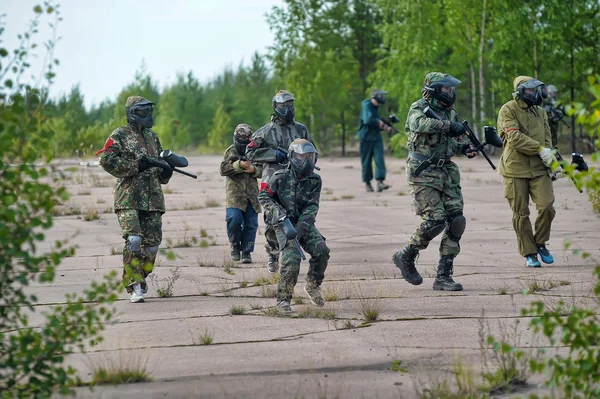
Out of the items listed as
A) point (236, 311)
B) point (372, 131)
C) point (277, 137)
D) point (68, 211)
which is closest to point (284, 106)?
point (277, 137)

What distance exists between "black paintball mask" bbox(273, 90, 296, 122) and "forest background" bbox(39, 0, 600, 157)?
346 inches

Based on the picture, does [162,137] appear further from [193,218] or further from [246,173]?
[246,173]

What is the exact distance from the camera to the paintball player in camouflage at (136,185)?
1016 centimetres

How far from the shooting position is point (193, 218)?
63.5ft

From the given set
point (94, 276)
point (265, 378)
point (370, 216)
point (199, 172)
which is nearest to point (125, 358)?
point (265, 378)

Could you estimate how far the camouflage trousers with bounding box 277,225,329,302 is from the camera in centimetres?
924

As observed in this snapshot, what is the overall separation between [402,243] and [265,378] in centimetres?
774

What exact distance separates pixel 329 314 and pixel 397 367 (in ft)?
6.75

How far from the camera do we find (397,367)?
7.15m

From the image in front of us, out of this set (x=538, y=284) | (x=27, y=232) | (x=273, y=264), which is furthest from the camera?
(x=273, y=264)

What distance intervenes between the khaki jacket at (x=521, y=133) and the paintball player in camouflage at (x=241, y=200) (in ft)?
10.5

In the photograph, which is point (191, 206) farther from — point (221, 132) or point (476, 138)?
point (221, 132)

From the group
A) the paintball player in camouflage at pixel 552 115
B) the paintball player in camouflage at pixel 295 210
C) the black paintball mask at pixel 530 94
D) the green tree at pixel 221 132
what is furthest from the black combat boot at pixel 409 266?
the green tree at pixel 221 132

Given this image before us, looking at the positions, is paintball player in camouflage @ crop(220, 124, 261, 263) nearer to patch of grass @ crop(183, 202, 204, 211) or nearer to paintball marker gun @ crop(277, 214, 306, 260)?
paintball marker gun @ crop(277, 214, 306, 260)
